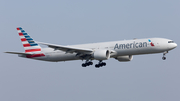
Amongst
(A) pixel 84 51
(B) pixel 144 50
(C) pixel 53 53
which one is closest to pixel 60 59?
(C) pixel 53 53

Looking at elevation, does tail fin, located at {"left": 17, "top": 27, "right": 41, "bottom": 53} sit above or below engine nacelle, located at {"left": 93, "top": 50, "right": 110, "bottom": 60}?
above

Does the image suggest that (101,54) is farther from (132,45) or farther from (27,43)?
(27,43)

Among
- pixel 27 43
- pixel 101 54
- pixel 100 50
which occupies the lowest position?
pixel 101 54

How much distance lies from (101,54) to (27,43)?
15.2 meters

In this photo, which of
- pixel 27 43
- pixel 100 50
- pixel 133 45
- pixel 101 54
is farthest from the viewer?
pixel 27 43

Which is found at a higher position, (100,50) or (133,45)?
(133,45)

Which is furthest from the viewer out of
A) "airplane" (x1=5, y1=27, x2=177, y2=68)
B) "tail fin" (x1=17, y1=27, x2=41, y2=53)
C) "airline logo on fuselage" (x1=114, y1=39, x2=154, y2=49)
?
"tail fin" (x1=17, y1=27, x2=41, y2=53)

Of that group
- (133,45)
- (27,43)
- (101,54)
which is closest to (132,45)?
(133,45)

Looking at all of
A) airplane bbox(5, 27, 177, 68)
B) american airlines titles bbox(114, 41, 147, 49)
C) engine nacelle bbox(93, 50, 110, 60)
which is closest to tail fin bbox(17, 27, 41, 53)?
airplane bbox(5, 27, 177, 68)

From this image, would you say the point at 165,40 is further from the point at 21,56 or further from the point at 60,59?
the point at 21,56

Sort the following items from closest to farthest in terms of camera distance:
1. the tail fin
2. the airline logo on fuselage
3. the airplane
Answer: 1. the airplane
2. the airline logo on fuselage
3. the tail fin

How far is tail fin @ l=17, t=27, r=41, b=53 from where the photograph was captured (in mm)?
57666

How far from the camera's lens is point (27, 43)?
58.8 m

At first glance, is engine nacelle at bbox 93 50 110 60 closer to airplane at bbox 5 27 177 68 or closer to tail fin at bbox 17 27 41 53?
airplane at bbox 5 27 177 68
